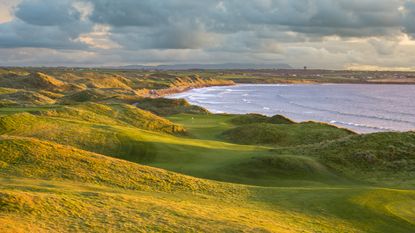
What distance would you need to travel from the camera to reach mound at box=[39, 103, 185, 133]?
57469 mm

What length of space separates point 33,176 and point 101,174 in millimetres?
3901

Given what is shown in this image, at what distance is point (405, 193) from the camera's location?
29250mm

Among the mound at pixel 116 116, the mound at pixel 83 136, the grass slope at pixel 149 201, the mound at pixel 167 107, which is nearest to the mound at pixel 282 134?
the mound at pixel 116 116

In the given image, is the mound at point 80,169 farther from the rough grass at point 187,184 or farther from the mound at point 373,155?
the mound at point 373,155

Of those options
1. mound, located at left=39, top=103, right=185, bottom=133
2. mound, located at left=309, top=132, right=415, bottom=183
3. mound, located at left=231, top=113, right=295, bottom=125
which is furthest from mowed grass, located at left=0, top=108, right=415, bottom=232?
mound, located at left=231, top=113, right=295, bottom=125

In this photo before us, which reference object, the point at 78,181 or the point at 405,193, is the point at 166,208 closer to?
the point at 78,181

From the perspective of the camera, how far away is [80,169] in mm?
27531

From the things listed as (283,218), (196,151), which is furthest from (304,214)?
(196,151)

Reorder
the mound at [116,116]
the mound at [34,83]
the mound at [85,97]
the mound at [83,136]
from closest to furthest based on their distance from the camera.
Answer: the mound at [83,136] < the mound at [116,116] < the mound at [85,97] < the mound at [34,83]

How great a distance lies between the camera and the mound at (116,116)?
5747 centimetres

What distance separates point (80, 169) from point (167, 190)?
5.50 metres

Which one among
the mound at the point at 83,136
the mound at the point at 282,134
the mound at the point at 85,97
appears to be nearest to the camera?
the mound at the point at 83,136

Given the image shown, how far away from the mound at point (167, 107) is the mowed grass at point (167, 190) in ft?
169

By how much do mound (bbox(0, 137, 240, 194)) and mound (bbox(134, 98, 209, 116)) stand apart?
2589 inches
